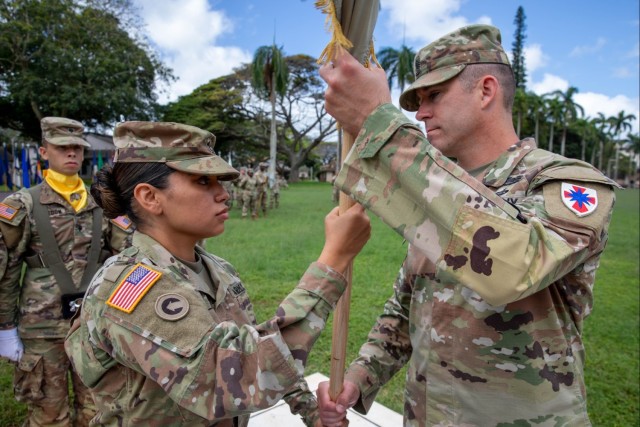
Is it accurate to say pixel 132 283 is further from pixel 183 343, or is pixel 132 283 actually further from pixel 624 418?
pixel 624 418

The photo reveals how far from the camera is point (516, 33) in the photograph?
58594 millimetres

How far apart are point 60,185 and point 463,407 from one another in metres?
3.55

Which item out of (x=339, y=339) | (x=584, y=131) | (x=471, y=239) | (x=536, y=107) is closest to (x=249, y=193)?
(x=339, y=339)

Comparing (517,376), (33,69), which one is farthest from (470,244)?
(33,69)

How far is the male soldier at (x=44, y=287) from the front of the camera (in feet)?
10.8

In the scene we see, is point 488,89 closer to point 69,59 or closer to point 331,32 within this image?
point 331,32

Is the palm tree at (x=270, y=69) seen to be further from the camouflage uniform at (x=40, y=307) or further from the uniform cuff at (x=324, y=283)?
the uniform cuff at (x=324, y=283)

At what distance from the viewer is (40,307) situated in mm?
3420

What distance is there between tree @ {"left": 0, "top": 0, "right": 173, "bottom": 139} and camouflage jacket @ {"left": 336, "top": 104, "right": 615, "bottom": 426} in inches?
1023

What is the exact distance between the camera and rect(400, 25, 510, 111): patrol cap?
1629 millimetres

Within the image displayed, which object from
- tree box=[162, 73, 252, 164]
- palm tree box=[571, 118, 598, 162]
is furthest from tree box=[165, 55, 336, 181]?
palm tree box=[571, 118, 598, 162]

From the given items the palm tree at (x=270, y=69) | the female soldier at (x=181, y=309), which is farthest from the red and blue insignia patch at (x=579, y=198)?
the palm tree at (x=270, y=69)

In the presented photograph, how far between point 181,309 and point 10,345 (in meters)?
2.89

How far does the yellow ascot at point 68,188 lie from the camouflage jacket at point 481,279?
2.91 metres
